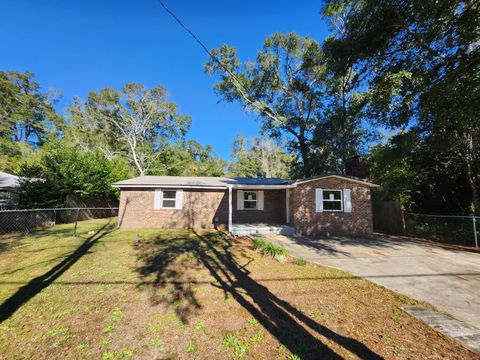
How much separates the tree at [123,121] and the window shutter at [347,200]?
2392 centimetres

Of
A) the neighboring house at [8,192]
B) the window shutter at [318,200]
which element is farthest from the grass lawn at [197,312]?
the neighboring house at [8,192]

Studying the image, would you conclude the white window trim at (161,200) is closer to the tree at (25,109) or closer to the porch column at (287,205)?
the porch column at (287,205)

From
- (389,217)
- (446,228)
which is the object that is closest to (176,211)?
(389,217)

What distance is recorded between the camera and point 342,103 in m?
17.8

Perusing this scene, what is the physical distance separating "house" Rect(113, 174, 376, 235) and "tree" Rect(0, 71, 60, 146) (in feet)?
90.4

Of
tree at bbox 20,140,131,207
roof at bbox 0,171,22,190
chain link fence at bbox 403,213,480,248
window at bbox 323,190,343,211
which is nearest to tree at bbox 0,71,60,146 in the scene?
roof at bbox 0,171,22,190

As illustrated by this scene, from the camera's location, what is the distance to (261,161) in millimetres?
35219

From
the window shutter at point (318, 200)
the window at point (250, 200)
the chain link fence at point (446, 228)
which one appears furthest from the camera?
the window at point (250, 200)

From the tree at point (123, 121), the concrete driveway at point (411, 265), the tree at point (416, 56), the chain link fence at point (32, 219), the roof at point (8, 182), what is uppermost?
the tree at point (123, 121)

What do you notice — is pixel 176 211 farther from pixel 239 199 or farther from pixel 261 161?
pixel 261 161

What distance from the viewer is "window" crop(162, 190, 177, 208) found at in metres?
12.4

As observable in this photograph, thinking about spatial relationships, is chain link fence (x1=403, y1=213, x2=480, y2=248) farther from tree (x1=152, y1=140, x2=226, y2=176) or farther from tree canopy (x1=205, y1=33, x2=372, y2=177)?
tree (x1=152, y1=140, x2=226, y2=176)

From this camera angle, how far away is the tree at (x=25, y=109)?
28.9 metres

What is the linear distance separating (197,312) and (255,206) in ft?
31.7
